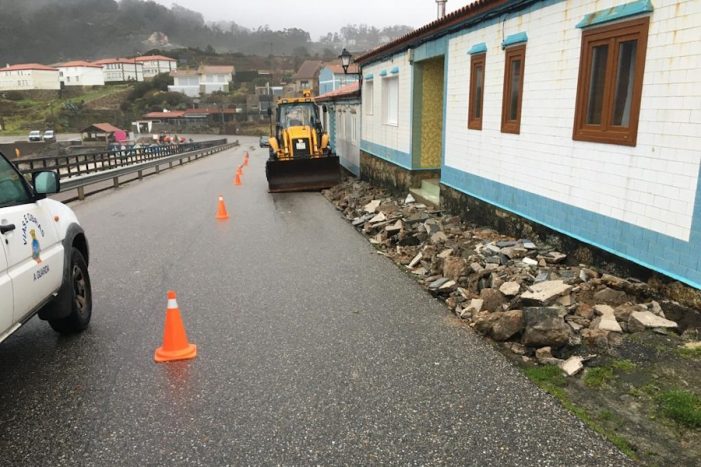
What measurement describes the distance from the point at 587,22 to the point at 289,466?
6307 mm

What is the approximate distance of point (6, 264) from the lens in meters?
4.18

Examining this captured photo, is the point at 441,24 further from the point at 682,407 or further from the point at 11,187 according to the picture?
the point at 682,407

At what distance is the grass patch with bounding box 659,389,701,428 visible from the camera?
3826 mm

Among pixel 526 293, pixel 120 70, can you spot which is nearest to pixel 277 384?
pixel 526 293

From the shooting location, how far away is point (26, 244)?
15.2 feet

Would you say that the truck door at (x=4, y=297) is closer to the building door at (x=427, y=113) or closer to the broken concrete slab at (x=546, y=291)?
the broken concrete slab at (x=546, y=291)

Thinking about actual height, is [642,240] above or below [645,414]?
above

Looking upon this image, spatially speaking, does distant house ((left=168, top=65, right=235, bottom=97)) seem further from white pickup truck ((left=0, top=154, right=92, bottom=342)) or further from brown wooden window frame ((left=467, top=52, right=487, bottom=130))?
white pickup truck ((left=0, top=154, right=92, bottom=342))

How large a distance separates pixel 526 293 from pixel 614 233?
1.49 metres

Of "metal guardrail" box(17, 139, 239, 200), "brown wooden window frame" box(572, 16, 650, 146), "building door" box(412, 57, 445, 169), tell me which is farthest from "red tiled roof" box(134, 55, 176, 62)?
"brown wooden window frame" box(572, 16, 650, 146)

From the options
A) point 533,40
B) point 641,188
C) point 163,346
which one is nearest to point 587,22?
point 533,40

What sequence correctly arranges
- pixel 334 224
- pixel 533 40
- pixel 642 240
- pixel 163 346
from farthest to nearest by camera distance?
pixel 334 224 < pixel 533 40 < pixel 642 240 < pixel 163 346

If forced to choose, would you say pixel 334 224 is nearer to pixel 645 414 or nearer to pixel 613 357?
pixel 613 357

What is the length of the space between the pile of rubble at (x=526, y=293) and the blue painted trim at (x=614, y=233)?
0.34 metres
